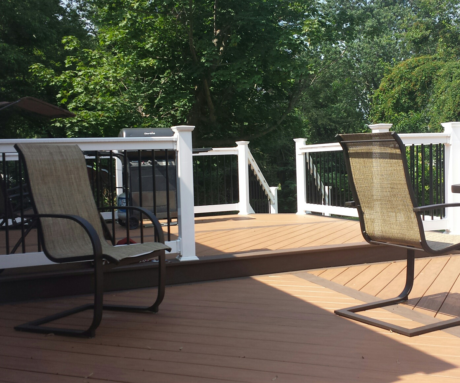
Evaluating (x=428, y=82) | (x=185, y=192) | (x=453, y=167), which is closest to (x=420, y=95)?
(x=428, y=82)

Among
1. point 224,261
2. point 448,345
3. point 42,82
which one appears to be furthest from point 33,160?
point 42,82

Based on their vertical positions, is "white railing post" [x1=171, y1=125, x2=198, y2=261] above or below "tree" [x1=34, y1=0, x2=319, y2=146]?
below

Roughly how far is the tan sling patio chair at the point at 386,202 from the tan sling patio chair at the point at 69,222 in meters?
1.27

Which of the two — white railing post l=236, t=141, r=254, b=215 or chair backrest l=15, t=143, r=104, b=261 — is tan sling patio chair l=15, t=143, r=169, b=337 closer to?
chair backrest l=15, t=143, r=104, b=261

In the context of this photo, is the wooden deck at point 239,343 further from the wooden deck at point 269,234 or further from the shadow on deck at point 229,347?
the wooden deck at point 269,234

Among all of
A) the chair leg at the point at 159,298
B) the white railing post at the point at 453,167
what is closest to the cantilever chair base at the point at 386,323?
the chair leg at the point at 159,298

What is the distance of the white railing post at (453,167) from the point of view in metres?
5.10

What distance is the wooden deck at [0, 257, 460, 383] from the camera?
215 cm

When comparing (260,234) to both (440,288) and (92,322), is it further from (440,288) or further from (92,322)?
(92,322)

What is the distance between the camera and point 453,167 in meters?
5.12

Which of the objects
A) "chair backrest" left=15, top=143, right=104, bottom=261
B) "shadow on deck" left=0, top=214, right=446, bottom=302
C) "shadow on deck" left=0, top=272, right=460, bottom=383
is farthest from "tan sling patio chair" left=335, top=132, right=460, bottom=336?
"chair backrest" left=15, top=143, right=104, bottom=261

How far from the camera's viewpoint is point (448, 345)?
2.46 m

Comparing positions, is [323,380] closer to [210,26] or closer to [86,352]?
[86,352]

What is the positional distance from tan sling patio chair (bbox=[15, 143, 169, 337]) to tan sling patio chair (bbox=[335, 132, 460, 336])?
50.1 inches
